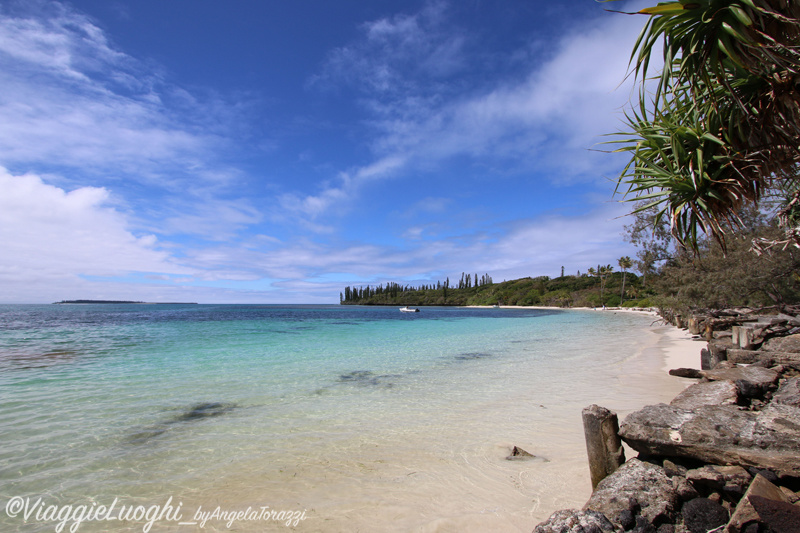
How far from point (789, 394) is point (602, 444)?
336cm

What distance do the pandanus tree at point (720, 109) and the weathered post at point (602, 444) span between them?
3.09 metres

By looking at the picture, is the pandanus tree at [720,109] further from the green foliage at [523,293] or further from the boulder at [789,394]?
the green foliage at [523,293]

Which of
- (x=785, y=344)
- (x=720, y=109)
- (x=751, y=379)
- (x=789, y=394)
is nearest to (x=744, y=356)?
(x=785, y=344)

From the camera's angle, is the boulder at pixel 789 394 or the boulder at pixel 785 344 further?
the boulder at pixel 785 344

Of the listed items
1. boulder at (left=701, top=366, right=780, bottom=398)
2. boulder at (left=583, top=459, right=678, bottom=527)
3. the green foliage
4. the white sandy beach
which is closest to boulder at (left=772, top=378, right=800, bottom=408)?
boulder at (left=701, top=366, right=780, bottom=398)

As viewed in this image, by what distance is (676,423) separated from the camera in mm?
4027

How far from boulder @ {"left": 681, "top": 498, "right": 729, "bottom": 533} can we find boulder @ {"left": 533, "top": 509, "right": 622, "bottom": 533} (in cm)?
65

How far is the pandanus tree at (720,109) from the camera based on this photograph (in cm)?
375

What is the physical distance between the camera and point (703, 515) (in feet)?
10.1

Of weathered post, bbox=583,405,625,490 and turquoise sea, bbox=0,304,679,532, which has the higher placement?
weathered post, bbox=583,405,625,490

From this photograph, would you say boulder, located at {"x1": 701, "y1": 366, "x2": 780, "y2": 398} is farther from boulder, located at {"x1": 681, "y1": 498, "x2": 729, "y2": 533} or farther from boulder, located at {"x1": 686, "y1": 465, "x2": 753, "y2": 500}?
boulder, located at {"x1": 681, "y1": 498, "x2": 729, "y2": 533}

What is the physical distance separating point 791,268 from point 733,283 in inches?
115

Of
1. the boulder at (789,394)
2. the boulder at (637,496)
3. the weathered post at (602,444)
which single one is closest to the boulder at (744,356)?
the boulder at (789,394)

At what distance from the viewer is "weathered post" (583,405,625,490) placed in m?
4.09
